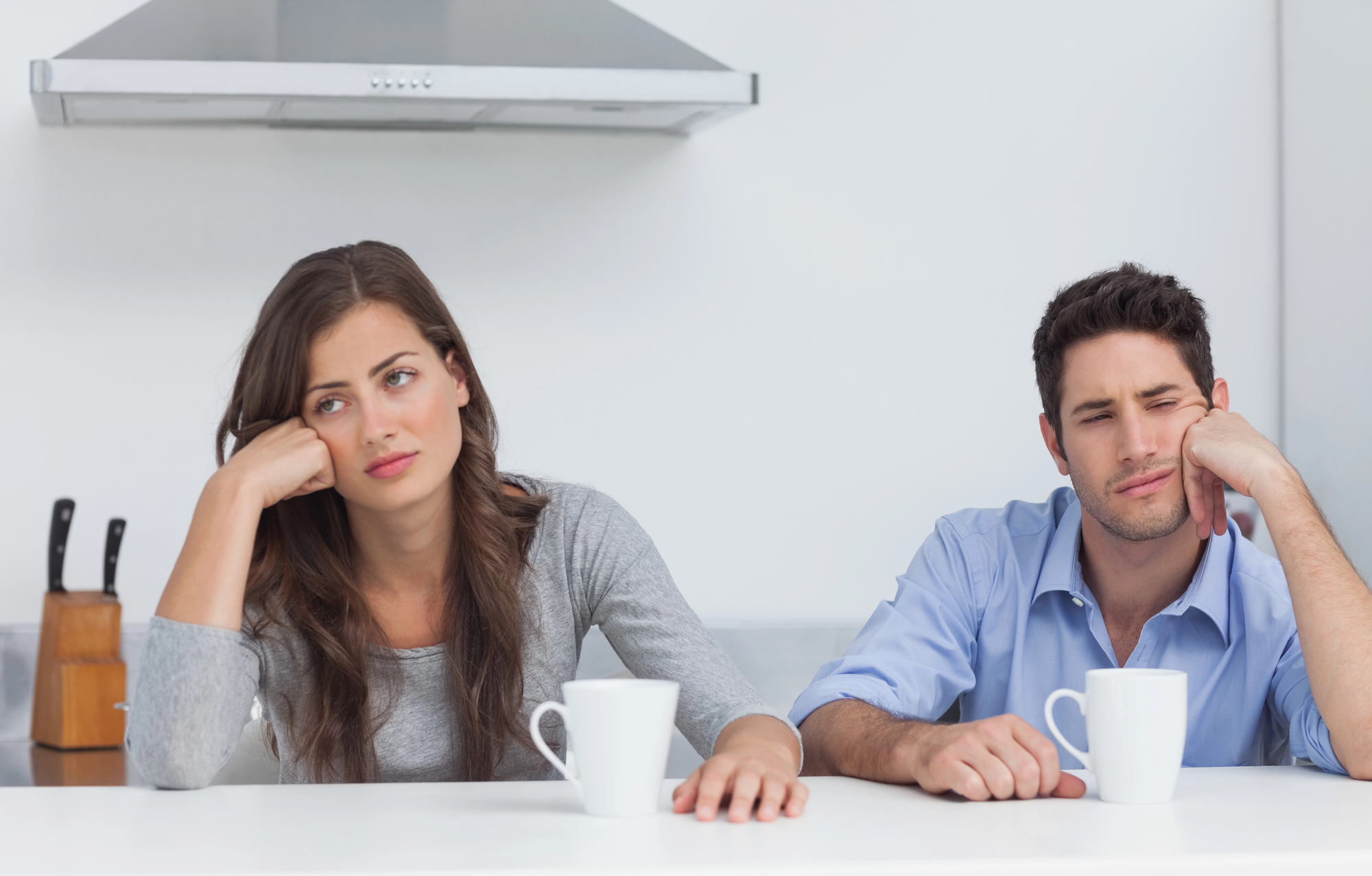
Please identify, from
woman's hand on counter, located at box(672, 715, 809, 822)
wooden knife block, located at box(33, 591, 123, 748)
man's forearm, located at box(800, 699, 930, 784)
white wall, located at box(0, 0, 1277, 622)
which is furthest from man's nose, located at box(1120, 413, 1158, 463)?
wooden knife block, located at box(33, 591, 123, 748)

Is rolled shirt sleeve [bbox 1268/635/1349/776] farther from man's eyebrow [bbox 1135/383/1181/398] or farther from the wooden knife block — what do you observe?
the wooden knife block

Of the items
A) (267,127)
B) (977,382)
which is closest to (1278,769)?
(977,382)

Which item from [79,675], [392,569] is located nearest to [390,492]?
[392,569]

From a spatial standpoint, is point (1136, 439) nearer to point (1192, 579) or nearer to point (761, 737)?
point (1192, 579)

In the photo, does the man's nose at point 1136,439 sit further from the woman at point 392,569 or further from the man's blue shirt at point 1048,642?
the woman at point 392,569

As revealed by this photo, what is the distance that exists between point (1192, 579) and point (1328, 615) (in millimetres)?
232

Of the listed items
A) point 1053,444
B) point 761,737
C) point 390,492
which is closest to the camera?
point 761,737

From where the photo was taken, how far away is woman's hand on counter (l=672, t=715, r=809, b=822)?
809mm

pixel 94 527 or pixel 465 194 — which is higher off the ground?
pixel 465 194

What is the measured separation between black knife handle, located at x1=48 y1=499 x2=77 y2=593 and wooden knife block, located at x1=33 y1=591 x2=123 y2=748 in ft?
0.07

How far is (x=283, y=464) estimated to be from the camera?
117cm

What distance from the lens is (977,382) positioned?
2.29 metres

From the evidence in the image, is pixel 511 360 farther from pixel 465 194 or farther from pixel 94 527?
pixel 94 527

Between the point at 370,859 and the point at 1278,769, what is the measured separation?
708 millimetres
